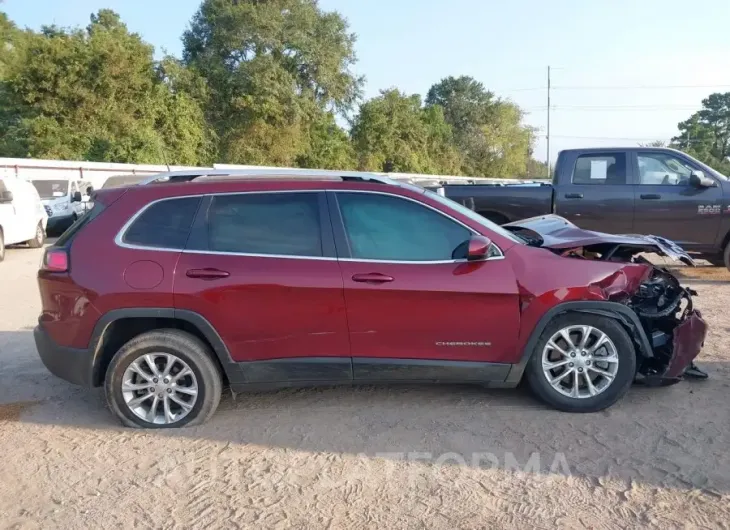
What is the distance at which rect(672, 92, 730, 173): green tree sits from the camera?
6762 centimetres

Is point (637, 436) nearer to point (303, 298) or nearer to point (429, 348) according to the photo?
point (429, 348)

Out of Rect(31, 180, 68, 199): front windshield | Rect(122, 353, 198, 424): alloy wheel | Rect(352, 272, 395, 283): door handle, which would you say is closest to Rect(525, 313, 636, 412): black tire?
Rect(352, 272, 395, 283): door handle

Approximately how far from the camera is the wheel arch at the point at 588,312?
442 centimetres

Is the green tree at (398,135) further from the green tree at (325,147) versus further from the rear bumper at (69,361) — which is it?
the rear bumper at (69,361)

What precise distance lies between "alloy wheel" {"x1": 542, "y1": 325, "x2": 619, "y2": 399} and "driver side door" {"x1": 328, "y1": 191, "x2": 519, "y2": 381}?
0.34 m

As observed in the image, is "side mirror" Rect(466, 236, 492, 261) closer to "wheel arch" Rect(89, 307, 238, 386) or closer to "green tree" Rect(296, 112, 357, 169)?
"wheel arch" Rect(89, 307, 238, 386)

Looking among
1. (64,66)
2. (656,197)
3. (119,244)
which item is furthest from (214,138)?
(119,244)

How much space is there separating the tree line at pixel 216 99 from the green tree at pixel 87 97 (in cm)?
5

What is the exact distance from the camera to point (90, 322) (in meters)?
4.40

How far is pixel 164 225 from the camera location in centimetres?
451

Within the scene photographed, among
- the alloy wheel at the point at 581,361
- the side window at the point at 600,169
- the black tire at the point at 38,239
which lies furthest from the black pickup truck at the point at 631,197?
the black tire at the point at 38,239

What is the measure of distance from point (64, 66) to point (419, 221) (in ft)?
96.3

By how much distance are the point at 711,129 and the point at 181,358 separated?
261 feet

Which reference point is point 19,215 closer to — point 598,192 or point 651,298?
point 598,192
